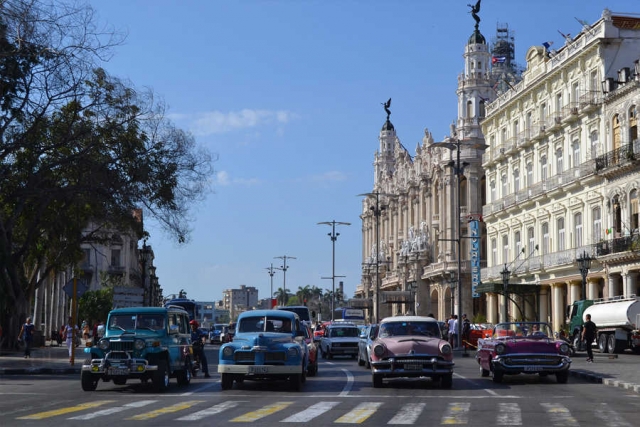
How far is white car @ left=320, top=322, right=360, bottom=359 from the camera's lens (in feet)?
137

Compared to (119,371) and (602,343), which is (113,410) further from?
(602,343)

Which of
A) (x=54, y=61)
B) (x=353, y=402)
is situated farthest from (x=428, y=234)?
(x=353, y=402)

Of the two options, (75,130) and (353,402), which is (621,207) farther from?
(353,402)

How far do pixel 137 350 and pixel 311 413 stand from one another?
269 inches

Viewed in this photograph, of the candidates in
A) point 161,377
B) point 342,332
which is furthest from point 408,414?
point 342,332

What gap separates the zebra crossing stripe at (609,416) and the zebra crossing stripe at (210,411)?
639 centimetres

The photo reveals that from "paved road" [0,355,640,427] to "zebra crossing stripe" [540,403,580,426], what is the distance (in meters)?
0.02

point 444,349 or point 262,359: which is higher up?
point 444,349

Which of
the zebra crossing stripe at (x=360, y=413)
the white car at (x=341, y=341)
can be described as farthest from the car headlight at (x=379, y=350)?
the white car at (x=341, y=341)

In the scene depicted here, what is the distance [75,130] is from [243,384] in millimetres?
14479

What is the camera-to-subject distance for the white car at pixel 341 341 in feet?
137

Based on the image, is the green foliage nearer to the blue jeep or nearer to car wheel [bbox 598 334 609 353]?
car wheel [bbox 598 334 609 353]

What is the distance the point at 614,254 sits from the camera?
48656 millimetres

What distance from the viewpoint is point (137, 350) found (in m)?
21.8
